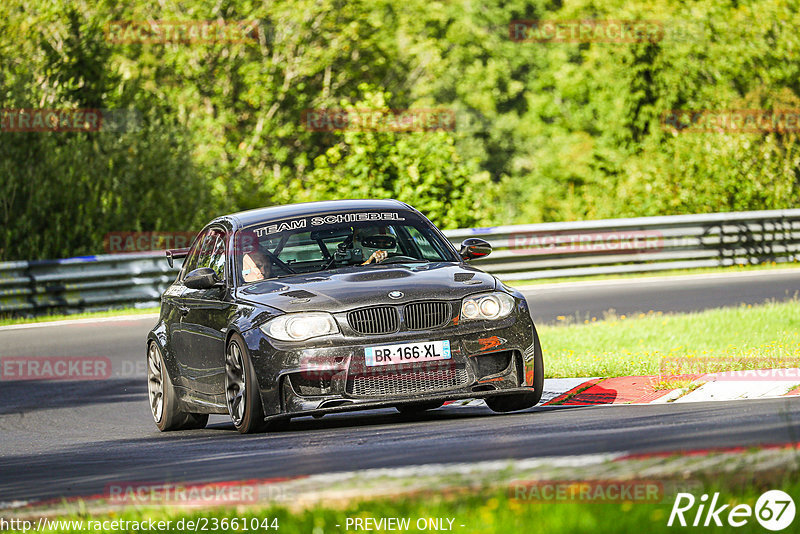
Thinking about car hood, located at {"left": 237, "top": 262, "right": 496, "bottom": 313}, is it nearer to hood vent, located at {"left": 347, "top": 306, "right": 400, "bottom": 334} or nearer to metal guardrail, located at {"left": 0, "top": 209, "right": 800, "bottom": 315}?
hood vent, located at {"left": 347, "top": 306, "right": 400, "bottom": 334}

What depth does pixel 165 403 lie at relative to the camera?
10.5 m

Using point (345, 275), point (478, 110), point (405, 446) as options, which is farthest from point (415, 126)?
point (478, 110)

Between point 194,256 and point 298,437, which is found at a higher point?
point 194,256

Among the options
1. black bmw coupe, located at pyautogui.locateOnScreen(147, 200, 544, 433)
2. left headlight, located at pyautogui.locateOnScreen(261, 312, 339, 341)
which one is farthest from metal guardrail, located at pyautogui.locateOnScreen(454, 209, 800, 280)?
left headlight, located at pyautogui.locateOnScreen(261, 312, 339, 341)

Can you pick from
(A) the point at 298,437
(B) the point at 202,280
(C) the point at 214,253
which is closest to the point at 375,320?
(A) the point at 298,437

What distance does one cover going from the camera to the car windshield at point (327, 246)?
980 cm

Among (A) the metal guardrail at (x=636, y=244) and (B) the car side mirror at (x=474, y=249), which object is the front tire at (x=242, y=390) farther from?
(A) the metal guardrail at (x=636, y=244)

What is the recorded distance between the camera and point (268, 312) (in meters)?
8.88

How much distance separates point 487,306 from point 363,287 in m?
0.84

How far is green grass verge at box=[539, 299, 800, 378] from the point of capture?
11.3 metres

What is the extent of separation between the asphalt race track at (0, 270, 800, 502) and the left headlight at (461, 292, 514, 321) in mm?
697

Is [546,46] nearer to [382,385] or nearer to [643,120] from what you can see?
[643,120]

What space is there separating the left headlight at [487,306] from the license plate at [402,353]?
318 mm

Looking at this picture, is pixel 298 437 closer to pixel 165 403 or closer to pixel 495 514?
pixel 165 403
